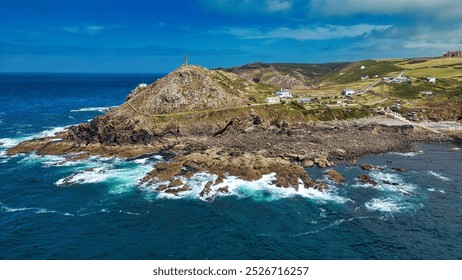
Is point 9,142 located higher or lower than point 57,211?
higher

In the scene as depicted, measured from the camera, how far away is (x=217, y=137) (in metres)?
109

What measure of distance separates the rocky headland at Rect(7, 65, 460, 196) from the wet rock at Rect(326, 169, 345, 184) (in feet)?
0.72

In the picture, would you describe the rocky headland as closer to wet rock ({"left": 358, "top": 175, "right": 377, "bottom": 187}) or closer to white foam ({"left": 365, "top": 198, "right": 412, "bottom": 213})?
wet rock ({"left": 358, "top": 175, "right": 377, "bottom": 187})

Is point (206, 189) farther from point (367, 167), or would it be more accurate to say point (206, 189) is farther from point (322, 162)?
point (367, 167)

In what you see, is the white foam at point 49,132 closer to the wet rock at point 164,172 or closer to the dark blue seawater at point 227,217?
the dark blue seawater at point 227,217

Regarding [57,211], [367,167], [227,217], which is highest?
[367,167]

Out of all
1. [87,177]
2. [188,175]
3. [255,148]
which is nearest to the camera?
[188,175]

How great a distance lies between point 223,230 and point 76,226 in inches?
942

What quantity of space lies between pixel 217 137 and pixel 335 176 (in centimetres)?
4232

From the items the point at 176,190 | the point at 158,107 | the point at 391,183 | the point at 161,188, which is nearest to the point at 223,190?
the point at 176,190

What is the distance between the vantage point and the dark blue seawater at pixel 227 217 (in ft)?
166

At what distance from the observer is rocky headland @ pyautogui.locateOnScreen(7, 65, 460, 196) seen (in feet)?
266

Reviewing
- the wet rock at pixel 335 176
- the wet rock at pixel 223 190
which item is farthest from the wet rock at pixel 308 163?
the wet rock at pixel 223 190

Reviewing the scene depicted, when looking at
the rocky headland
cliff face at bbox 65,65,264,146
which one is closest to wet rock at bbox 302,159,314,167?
the rocky headland
